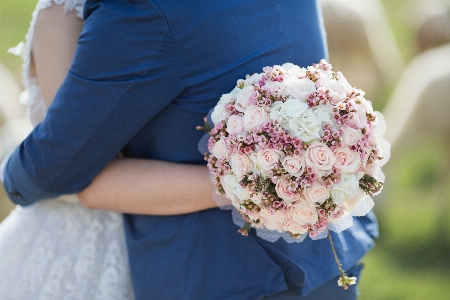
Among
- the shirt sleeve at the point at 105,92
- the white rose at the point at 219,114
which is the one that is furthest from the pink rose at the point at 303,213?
the shirt sleeve at the point at 105,92

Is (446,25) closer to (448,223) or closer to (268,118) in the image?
(448,223)

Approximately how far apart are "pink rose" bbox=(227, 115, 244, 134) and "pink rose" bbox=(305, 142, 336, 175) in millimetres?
202

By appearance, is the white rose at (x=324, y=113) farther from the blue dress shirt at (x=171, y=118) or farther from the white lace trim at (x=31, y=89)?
the white lace trim at (x=31, y=89)

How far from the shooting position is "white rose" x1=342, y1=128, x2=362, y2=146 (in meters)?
1.61

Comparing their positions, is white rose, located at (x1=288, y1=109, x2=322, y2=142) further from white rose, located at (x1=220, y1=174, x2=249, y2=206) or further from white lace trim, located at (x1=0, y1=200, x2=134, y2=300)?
white lace trim, located at (x1=0, y1=200, x2=134, y2=300)

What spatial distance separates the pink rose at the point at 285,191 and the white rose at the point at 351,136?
193 millimetres

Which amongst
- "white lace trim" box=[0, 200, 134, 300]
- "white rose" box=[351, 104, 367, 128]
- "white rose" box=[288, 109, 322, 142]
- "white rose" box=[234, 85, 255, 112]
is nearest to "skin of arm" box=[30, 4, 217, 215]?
"white lace trim" box=[0, 200, 134, 300]

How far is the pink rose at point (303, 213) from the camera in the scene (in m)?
1.64

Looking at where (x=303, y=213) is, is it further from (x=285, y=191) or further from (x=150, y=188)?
(x=150, y=188)

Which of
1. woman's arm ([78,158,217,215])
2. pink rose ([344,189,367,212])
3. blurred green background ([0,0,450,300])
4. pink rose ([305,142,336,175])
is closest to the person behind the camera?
pink rose ([305,142,336,175])

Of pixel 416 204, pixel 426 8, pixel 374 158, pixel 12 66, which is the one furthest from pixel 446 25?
pixel 12 66

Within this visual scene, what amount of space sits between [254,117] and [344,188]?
31cm

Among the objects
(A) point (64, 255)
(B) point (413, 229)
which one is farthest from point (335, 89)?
(B) point (413, 229)

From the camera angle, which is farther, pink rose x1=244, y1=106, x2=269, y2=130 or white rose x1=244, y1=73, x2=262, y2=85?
white rose x1=244, y1=73, x2=262, y2=85
